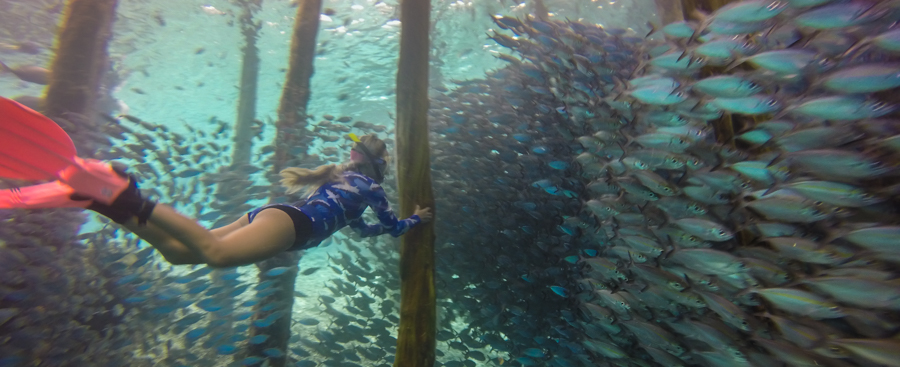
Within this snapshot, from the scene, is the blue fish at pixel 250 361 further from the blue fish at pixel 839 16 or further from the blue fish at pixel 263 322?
the blue fish at pixel 839 16

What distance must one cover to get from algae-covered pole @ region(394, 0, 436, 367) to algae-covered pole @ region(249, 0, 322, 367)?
2800mm

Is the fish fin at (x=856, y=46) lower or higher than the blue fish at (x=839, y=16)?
lower

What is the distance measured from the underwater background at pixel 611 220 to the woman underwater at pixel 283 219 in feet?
8.29

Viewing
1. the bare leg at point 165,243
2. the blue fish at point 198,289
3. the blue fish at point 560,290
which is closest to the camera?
the bare leg at point 165,243

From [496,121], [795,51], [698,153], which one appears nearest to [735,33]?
[795,51]

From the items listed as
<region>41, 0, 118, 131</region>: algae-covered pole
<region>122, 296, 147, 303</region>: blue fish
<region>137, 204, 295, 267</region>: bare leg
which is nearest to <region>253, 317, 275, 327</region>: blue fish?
<region>122, 296, 147, 303</region>: blue fish

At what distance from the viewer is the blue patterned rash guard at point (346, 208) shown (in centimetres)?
327

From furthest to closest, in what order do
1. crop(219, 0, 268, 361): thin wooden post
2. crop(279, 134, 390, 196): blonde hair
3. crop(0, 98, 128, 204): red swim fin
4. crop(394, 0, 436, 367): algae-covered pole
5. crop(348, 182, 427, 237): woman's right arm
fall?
crop(219, 0, 268, 361): thin wooden post < crop(394, 0, 436, 367): algae-covered pole < crop(279, 134, 390, 196): blonde hair < crop(348, 182, 427, 237): woman's right arm < crop(0, 98, 128, 204): red swim fin

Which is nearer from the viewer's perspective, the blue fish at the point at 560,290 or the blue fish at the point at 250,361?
the blue fish at the point at 560,290

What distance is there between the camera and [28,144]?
80.4 inches

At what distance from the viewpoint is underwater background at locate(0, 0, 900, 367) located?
2729 mm

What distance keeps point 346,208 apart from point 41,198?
1984mm

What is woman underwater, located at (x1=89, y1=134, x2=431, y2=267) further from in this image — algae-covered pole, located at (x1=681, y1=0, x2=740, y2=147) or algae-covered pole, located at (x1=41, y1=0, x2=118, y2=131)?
algae-covered pole, located at (x1=41, y1=0, x2=118, y2=131)

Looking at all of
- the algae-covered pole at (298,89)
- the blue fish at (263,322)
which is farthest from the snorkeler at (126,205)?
the algae-covered pole at (298,89)
